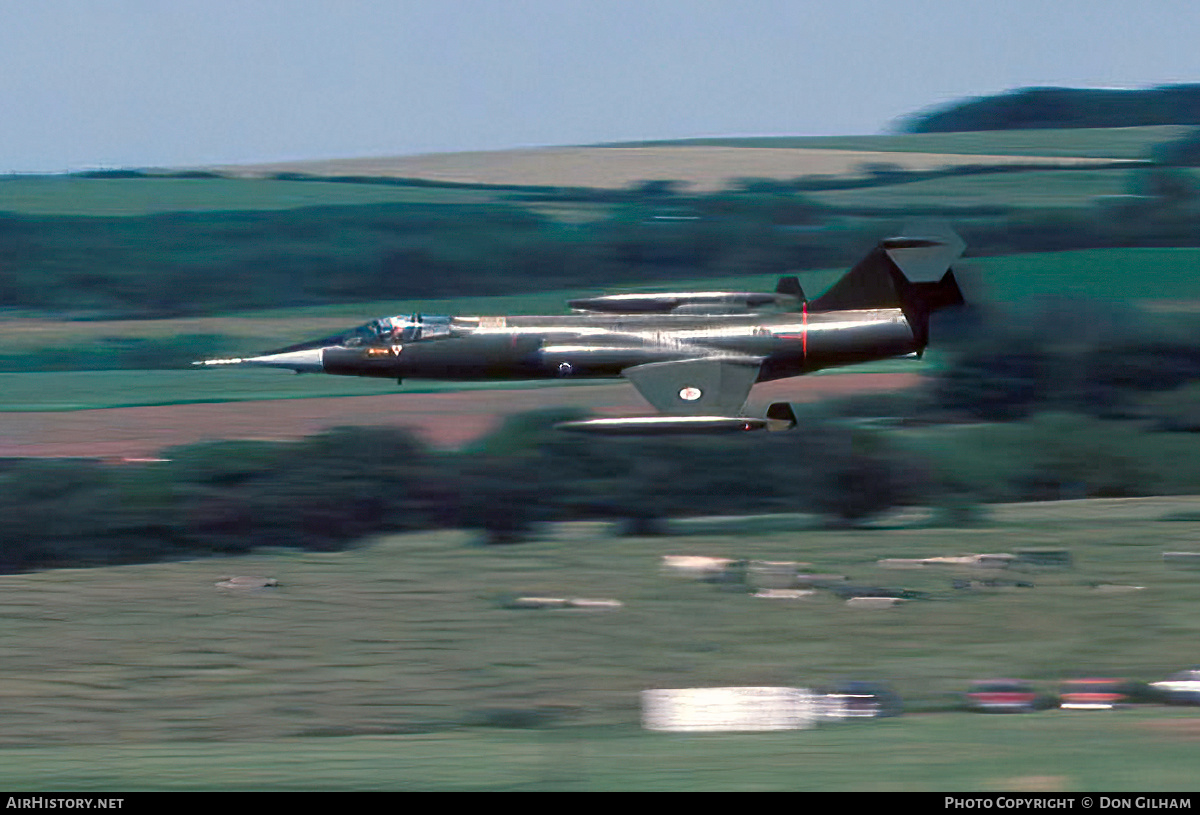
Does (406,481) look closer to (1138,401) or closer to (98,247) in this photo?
(98,247)

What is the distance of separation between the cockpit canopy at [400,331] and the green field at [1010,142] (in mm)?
65986

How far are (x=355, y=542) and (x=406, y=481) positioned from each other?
3305 mm

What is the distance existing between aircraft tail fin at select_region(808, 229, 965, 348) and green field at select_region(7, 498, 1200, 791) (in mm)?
7792

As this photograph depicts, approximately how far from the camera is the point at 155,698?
3438 centimetres

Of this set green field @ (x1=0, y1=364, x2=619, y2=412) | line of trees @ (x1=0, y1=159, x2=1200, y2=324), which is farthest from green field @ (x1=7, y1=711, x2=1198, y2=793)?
line of trees @ (x1=0, y1=159, x2=1200, y2=324)

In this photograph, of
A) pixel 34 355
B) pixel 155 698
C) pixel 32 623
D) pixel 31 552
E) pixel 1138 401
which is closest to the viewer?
pixel 155 698

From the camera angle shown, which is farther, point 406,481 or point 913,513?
point 913,513

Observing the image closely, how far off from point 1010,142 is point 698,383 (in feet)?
245

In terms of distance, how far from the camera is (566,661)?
38094 mm

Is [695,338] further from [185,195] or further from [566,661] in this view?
[185,195]

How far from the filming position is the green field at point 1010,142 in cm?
10075

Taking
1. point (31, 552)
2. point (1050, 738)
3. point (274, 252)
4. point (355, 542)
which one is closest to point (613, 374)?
point (1050, 738)

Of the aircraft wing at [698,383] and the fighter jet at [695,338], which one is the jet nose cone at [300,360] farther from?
the aircraft wing at [698,383]

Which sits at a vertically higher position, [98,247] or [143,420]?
[98,247]
